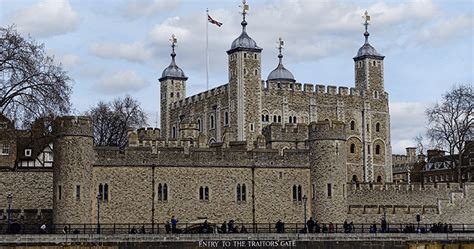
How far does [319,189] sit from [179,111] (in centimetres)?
4489

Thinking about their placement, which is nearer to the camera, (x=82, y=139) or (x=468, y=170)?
(x=82, y=139)

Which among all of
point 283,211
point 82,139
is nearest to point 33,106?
point 82,139

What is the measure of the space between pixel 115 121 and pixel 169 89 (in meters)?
12.5

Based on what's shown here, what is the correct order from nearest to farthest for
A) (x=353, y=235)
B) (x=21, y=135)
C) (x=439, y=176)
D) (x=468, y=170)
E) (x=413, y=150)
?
(x=353, y=235) → (x=21, y=135) → (x=468, y=170) → (x=439, y=176) → (x=413, y=150)

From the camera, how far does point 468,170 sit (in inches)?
3910

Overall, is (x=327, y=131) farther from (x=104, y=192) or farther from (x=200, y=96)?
(x=200, y=96)

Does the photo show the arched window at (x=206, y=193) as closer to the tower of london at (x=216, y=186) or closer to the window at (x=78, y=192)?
the tower of london at (x=216, y=186)

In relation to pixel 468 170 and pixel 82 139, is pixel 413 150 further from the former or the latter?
pixel 82 139

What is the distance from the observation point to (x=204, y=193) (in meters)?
59.2

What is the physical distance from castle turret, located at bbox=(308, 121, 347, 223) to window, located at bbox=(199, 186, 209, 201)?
21.7 ft

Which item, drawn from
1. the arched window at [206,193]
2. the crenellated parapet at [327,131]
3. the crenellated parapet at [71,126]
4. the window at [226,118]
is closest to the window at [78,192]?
the crenellated parapet at [71,126]

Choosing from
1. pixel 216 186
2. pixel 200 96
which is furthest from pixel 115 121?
pixel 216 186

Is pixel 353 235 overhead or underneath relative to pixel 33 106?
underneath

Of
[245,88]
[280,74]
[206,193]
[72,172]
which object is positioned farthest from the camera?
[280,74]
